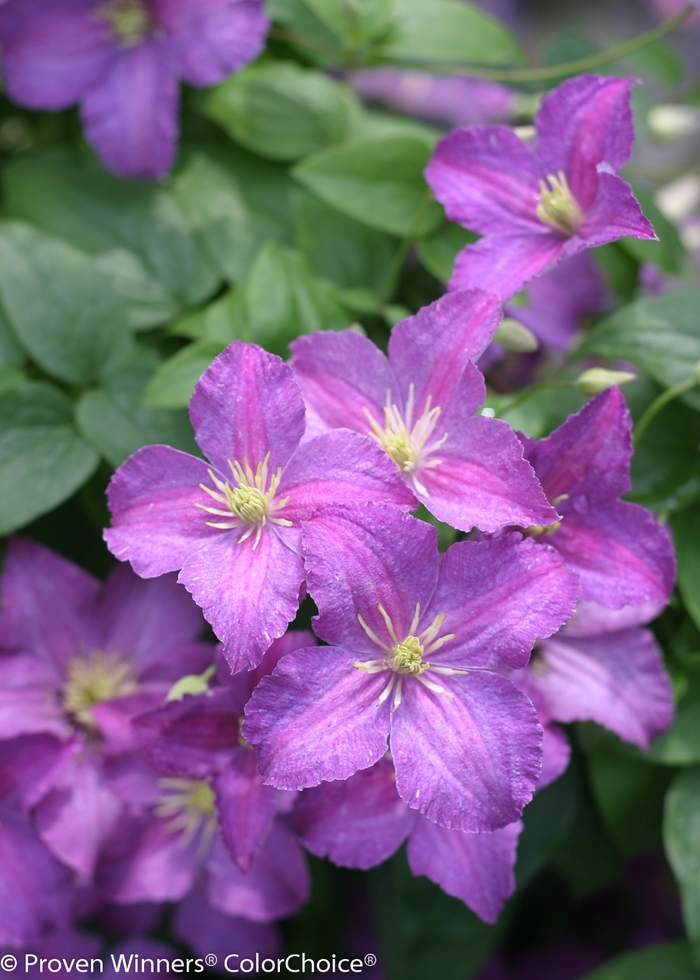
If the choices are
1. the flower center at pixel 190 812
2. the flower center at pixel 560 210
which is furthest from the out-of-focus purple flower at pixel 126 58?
the flower center at pixel 190 812

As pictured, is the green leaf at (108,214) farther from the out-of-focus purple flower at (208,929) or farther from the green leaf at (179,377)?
the out-of-focus purple flower at (208,929)

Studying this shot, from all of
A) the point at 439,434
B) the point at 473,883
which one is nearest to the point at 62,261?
the point at 439,434

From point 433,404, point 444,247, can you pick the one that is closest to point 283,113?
point 444,247

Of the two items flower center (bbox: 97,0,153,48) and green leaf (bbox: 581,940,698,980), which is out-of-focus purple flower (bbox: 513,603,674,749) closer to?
green leaf (bbox: 581,940,698,980)

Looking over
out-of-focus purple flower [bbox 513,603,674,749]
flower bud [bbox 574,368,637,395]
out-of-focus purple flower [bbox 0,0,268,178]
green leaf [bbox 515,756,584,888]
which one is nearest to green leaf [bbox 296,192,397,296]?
out-of-focus purple flower [bbox 0,0,268,178]

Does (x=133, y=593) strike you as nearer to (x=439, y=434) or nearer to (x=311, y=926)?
(x=439, y=434)

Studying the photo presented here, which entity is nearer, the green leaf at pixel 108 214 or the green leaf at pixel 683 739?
the green leaf at pixel 683 739
